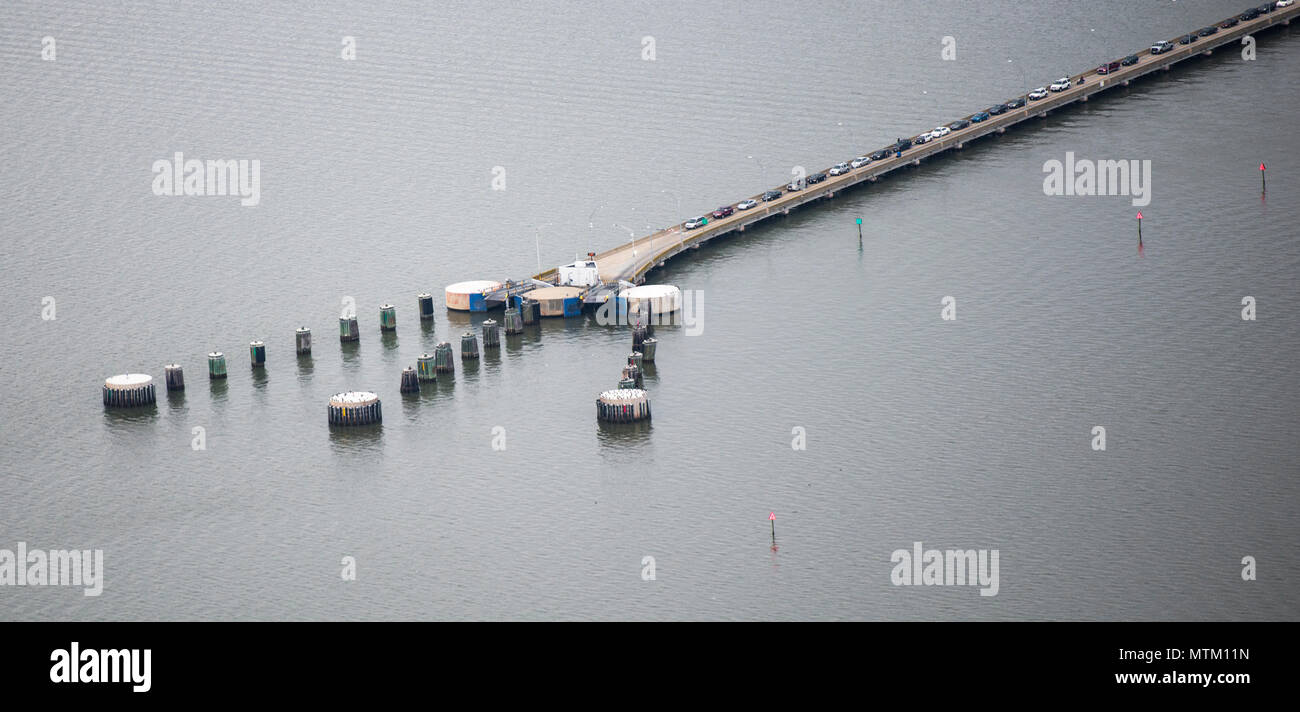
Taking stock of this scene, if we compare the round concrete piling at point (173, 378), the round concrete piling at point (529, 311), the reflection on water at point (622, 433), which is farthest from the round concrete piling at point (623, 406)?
the round concrete piling at point (173, 378)

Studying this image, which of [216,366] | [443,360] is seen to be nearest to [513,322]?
[443,360]

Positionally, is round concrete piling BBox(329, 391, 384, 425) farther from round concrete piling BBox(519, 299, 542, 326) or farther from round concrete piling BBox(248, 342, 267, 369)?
round concrete piling BBox(519, 299, 542, 326)

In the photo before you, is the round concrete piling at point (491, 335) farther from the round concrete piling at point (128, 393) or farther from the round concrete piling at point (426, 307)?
Answer: the round concrete piling at point (128, 393)

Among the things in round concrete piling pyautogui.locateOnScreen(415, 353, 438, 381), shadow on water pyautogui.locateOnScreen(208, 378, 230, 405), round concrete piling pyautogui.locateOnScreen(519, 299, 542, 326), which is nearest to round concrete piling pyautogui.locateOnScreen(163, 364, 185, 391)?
shadow on water pyautogui.locateOnScreen(208, 378, 230, 405)

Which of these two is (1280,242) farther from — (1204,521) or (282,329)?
(282,329)

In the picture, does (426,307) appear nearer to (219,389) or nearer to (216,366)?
(216,366)
